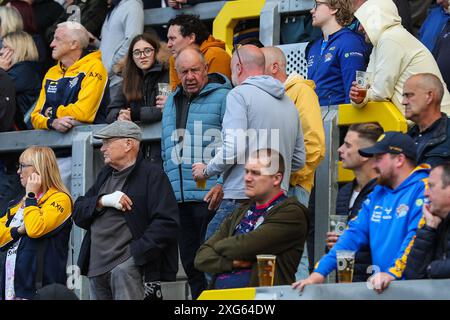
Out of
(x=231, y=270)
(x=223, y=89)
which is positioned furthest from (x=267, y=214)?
(x=223, y=89)

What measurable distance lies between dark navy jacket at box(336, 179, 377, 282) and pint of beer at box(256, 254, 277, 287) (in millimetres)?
554

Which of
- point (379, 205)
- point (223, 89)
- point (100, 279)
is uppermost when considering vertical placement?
point (223, 89)

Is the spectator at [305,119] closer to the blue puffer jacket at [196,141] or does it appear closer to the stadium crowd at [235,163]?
the stadium crowd at [235,163]

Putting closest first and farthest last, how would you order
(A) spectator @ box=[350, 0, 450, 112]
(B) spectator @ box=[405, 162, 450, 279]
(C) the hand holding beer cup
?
(B) spectator @ box=[405, 162, 450, 279], (C) the hand holding beer cup, (A) spectator @ box=[350, 0, 450, 112]

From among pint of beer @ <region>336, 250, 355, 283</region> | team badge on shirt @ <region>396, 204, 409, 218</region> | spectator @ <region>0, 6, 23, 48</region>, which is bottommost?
pint of beer @ <region>336, 250, 355, 283</region>

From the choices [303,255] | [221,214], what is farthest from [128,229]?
[303,255]

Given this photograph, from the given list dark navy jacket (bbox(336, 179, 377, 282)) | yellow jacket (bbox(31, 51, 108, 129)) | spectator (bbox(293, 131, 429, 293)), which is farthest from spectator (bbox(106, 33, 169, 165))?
spectator (bbox(293, 131, 429, 293))

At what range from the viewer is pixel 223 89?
465 inches

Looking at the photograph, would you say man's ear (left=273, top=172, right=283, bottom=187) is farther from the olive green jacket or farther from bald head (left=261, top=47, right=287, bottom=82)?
bald head (left=261, top=47, right=287, bottom=82)

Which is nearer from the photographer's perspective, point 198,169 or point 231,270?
point 231,270

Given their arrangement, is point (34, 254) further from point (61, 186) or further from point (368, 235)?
point (368, 235)

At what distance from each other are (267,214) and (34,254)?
7.96ft

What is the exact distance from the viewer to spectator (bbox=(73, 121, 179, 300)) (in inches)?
430
